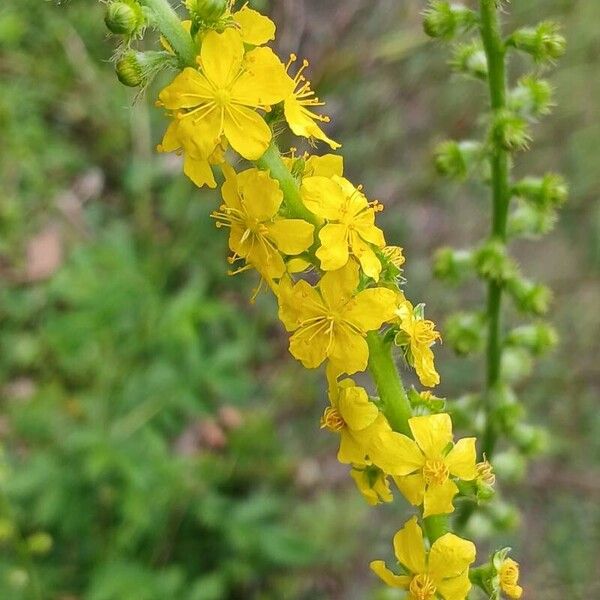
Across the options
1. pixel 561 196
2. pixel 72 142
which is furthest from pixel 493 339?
pixel 72 142

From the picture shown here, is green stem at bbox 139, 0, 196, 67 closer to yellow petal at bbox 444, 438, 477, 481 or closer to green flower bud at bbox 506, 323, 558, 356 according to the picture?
yellow petal at bbox 444, 438, 477, 481

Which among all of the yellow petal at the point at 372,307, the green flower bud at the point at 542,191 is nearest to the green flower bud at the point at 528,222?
the green flower bud at the point at 542,191

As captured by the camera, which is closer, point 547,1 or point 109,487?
point 109,487

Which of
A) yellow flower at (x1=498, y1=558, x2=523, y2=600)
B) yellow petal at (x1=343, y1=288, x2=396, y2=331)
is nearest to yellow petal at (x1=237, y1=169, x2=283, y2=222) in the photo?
yellow petal at (x1=343, y1=288, x2=396, y2=331)

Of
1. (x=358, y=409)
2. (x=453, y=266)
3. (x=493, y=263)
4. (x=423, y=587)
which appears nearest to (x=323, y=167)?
(x=358, y=409)

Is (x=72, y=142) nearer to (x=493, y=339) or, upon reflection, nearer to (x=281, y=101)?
(x=493, y=339)

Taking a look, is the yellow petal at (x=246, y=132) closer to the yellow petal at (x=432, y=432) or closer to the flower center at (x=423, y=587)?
the yellow petal at (x=432, y=432)

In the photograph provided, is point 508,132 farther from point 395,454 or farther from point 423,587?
point 423,587
